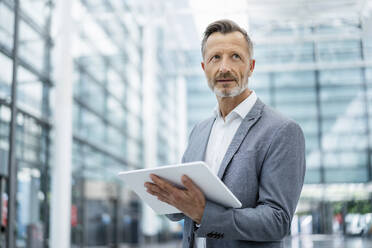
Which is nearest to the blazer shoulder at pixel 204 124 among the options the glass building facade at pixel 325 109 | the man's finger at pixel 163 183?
the man's finger at pixel 163 183

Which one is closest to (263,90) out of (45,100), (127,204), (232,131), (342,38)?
(342,38)

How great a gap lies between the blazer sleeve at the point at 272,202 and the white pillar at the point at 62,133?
396 inches

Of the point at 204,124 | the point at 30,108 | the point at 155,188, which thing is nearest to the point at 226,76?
the point at 204,124

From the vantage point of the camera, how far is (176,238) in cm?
2989

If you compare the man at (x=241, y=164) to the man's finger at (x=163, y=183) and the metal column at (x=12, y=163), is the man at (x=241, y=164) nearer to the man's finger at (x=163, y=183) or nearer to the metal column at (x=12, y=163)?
the man's finger at (x=163, y=183)

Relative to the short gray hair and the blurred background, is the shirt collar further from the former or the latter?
the blurred background

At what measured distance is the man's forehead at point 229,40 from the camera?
1.91m

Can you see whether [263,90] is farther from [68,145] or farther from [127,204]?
[68,145]

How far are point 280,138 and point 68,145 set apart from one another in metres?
10.4

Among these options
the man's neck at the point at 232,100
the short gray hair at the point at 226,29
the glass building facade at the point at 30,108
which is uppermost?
the glass building facade at the point at 30,108

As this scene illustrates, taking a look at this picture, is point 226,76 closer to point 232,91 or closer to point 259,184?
point 232,91

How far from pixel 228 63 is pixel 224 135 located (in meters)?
0.30

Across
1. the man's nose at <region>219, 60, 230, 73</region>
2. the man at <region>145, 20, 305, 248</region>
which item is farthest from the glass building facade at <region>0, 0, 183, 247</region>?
the man's nose at <region>219, 60, 230, 73</region>

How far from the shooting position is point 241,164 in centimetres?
181
